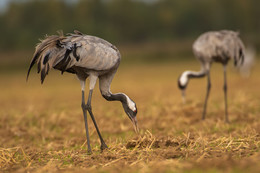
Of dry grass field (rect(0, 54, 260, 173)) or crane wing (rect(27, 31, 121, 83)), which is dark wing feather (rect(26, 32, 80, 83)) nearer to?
crane wing (rect(27, 31, 121, 83))

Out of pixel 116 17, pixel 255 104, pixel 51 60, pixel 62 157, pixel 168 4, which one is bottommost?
pixel 62 157

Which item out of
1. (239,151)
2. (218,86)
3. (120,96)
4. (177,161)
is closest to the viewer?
(177,161)

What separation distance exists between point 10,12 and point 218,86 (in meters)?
40.3

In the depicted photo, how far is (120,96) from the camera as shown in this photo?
5.22 m

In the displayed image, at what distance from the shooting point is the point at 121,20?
48812 mm

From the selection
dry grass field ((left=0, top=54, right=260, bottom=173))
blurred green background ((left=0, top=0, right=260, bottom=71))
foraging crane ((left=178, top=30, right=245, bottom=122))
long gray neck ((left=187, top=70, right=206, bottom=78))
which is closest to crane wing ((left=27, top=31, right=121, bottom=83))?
dry grass field ((left=0, top=54, right=260, bottom=173))

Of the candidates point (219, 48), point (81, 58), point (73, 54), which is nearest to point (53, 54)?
point (73, 54)

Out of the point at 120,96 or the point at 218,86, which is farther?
the point at 218,86

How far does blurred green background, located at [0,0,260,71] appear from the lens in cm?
3834

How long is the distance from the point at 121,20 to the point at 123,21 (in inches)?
12.1

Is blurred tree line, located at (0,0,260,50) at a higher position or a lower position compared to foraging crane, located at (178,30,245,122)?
higher

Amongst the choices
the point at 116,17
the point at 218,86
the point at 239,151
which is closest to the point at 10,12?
the point at 116,17

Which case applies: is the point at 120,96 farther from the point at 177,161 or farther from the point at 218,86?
the point at 218,86

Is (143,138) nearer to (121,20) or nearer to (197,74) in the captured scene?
(197,74)
